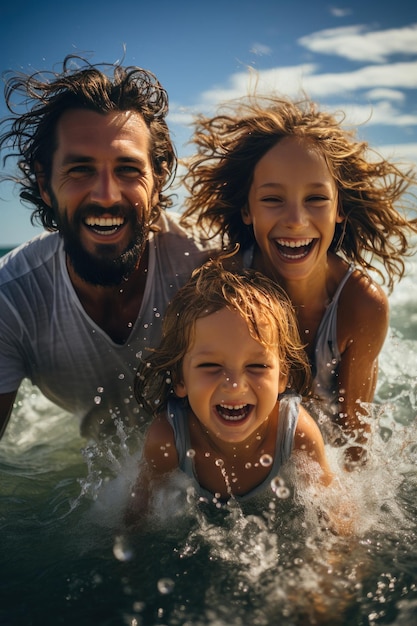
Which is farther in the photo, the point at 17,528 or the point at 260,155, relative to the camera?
the point at 260,155

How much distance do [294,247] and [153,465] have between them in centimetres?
134

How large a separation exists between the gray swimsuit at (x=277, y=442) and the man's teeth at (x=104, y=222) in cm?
112

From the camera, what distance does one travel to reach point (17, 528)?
3.49 metres

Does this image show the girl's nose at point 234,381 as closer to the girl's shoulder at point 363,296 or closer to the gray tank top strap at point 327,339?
the gray tank top strap at point 327,339

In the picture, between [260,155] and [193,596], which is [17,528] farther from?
[260,155]

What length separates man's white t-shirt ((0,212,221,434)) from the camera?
3.92m

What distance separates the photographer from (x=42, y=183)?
4.18 meters

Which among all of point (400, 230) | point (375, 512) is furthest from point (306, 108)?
point (375, 512)

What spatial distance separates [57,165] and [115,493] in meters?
1.80

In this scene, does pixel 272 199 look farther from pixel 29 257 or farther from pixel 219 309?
pixel 29 257

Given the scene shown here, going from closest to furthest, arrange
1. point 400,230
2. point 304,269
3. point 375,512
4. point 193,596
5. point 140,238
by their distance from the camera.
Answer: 1. point 193,596
2. point 375,512
3. point 304,269
4. point 140,238
5. point 400,230

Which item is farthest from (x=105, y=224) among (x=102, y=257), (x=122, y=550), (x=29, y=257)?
(x=122, y=550)

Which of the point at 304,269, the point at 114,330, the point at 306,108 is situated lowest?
the point at 114,330

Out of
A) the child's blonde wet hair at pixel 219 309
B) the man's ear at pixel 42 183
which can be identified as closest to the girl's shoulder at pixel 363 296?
the child's blonde wet hair at pixel 219 309
